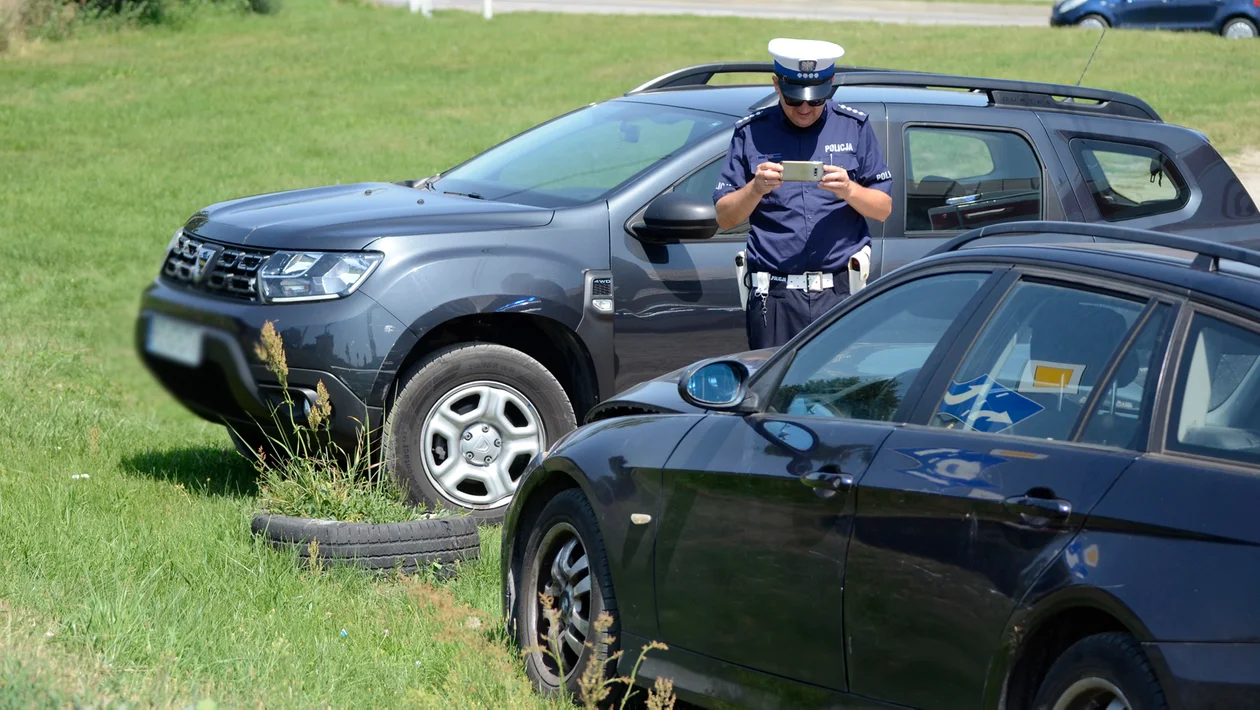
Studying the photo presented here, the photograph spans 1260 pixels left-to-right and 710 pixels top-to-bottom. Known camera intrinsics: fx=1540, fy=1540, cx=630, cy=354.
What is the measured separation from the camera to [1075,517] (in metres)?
3.02

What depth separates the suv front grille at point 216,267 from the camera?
633cm

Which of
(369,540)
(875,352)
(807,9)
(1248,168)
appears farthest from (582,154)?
(807,9)

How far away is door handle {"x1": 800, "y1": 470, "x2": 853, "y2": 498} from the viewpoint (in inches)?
141

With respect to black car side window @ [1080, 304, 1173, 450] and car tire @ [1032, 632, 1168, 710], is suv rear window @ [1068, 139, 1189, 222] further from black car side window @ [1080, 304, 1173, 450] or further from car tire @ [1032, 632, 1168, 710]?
car tire @ [1032, 632, 1168, 710]

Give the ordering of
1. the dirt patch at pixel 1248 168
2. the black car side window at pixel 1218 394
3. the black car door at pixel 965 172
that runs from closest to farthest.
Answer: the black car side window at pixel 1218 394 → the black car door at pixel 965 172 → the dirt patch at pixel 1248 168

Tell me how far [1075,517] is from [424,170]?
15.3 meters

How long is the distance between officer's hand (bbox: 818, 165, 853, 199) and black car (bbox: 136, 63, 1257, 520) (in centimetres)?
75

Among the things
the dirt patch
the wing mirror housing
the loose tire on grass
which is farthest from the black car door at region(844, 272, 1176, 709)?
the dirt patch

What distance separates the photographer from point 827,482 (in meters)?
3.63

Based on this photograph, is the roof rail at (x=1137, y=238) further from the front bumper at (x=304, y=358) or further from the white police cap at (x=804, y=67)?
the front bumper at (x=304, y=358)

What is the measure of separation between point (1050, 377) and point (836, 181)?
2.30 metres

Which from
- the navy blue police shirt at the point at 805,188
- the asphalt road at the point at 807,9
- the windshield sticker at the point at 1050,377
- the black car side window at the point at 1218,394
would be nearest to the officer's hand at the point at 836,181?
the navy blue police shirt at the point at 805,188

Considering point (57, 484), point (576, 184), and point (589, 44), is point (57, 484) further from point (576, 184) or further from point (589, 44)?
point (589, 44)

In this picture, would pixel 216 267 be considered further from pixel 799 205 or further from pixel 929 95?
pixel 929 95
